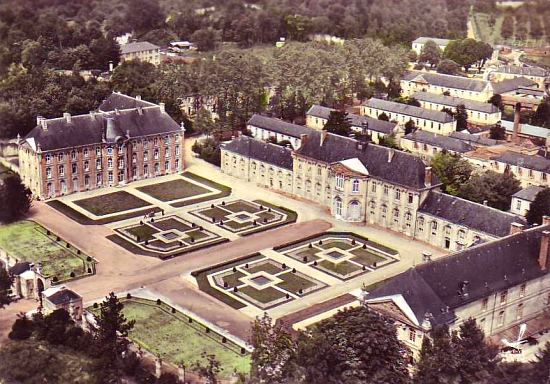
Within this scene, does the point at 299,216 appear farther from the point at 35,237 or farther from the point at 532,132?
the point at 532,132

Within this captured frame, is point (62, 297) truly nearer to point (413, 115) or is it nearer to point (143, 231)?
point (143, 231)

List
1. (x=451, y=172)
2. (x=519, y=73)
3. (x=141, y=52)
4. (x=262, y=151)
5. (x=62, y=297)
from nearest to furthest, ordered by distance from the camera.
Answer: (x=62, y=297) → (x=451, y=172) → (x=262, y=151) → (x=519, y=73) → (x=141, y=52)

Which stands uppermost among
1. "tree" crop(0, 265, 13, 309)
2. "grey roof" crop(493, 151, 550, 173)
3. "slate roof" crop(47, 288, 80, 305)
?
"grey roof" crop(493, 151, 550, 173)

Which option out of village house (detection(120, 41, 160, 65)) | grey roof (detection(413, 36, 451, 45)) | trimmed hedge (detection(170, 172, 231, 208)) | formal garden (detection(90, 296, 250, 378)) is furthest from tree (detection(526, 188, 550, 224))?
grey roof (detection(413, 36, 451, 45))

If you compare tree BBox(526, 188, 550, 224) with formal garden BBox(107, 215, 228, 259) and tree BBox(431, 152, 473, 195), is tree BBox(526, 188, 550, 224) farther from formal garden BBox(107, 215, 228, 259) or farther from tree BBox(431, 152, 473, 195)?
formal garden BBox(107, 215, 228, 259)

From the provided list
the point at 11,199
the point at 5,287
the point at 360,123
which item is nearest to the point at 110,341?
the point at 5,287

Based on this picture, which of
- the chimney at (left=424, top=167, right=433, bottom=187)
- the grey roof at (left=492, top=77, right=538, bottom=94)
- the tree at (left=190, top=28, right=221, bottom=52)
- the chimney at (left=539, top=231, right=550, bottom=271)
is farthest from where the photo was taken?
the tree at (left=190, top=28, right=221, bottom=52)
